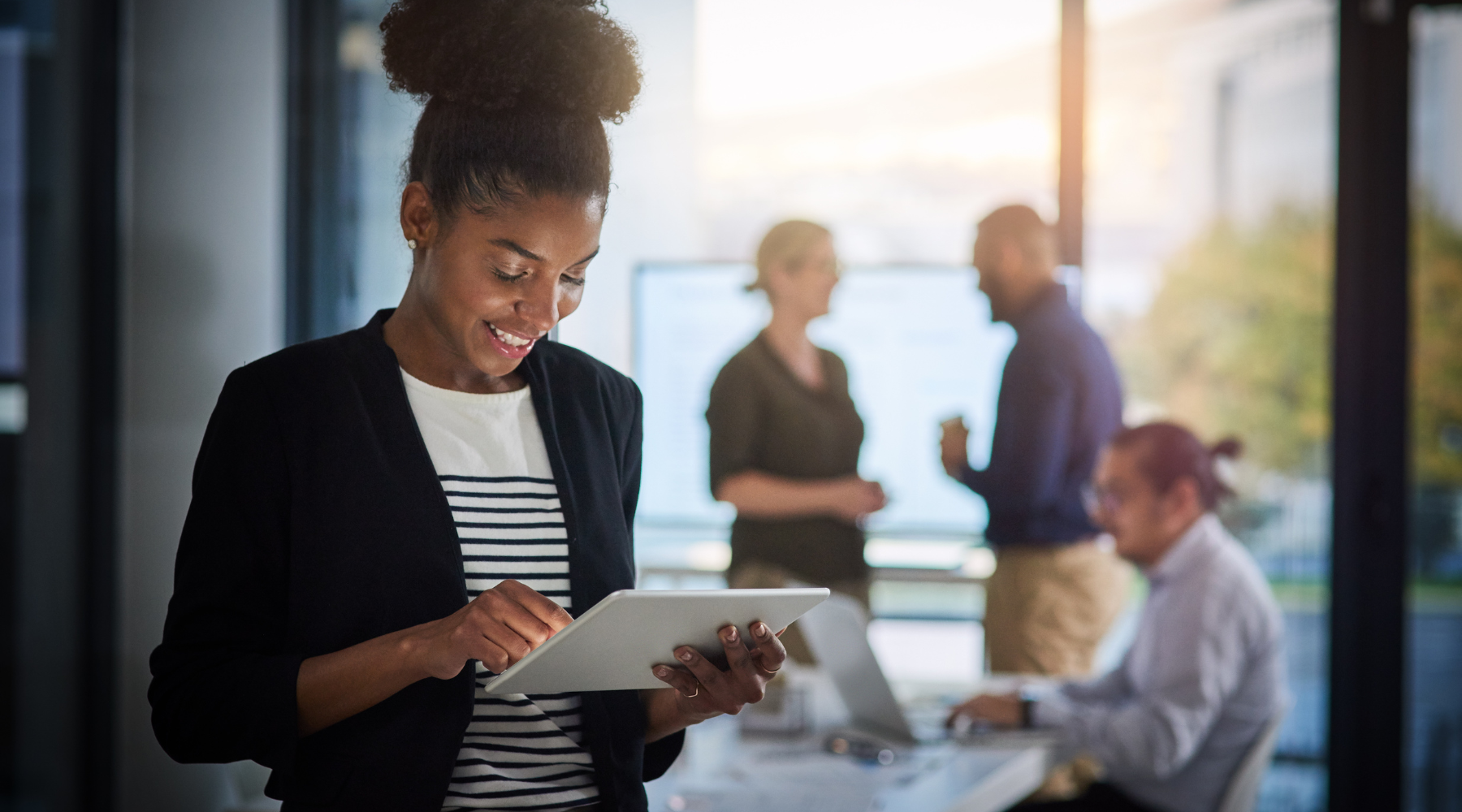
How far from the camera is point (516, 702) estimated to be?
1.05 meters

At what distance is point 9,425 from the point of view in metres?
2.54

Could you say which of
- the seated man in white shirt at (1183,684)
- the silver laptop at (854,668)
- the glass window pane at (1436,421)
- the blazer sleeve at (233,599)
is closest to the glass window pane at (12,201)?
the silver laptop at (854,668)

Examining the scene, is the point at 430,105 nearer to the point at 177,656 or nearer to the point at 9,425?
the point at 177,656

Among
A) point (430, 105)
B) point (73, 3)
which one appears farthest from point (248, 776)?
point (73, 3)

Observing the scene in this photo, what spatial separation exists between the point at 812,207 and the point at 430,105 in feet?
9.56

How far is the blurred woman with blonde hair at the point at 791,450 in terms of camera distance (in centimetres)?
290

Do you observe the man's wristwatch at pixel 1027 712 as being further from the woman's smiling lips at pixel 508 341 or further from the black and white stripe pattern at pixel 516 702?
the woman's smiling lips at pixel 508 341

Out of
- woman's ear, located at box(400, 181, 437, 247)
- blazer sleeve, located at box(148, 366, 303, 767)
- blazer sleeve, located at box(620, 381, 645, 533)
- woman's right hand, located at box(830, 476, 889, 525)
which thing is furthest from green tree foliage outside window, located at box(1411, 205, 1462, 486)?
blazer sleeve, located at box(148, 366, 303, 767)

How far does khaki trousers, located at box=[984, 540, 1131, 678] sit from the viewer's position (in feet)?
9.86

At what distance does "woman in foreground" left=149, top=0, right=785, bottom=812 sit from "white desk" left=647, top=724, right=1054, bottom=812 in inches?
33.6

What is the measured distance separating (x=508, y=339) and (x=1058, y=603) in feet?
7.53

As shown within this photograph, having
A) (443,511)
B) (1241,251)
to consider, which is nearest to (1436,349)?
(1241,251)

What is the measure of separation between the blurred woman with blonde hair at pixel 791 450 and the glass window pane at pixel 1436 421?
1.62 m

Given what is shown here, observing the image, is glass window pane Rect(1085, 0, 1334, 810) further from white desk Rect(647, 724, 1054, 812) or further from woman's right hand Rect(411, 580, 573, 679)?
woman's right hand Rect(411, 580, 573, 679)
